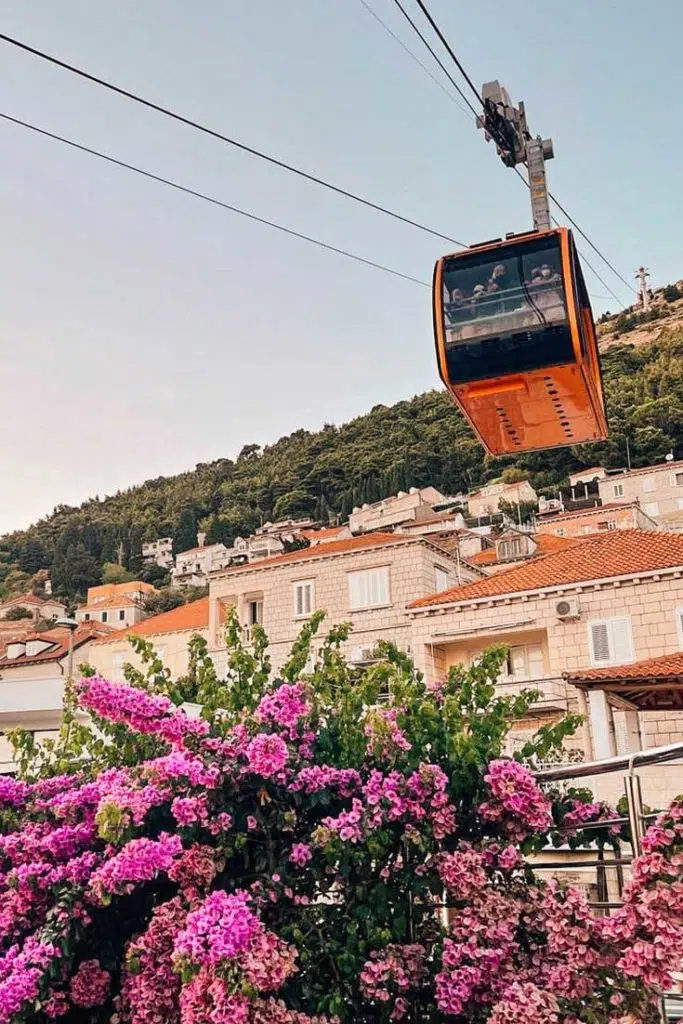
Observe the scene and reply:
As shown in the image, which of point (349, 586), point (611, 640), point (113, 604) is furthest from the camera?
point (113, 604)

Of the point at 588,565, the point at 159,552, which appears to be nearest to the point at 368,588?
the point at 588,565

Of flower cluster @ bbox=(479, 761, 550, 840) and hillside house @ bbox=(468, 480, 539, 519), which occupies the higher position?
hillside house @ bbox=(468, 480, 539, 519)

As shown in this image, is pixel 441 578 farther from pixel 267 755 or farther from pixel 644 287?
pixel 644 287

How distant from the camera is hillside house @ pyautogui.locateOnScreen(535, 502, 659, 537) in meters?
60.0

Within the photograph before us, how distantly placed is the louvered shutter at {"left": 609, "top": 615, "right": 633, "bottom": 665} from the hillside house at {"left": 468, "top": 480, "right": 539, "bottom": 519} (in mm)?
55692

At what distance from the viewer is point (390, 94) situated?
815 centimetres

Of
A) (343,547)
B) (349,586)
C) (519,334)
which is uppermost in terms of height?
(343,547)

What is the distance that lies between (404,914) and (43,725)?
13.3m

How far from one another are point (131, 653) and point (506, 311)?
34.6 m

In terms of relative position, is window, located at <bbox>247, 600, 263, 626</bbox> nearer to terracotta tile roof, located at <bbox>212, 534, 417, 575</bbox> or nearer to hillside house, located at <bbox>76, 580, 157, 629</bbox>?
terracotta tile roof, located at <bbox>212, 534, 417, 575</bbox>

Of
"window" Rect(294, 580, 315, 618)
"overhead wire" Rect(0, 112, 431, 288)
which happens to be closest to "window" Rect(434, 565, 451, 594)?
"window" Rect(294, 580, 315, 618)

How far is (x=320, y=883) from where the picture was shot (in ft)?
14.1

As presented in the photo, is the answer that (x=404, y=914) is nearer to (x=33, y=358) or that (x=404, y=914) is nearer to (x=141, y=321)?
(x=141, y=321)

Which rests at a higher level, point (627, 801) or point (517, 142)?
point (517, 142)
